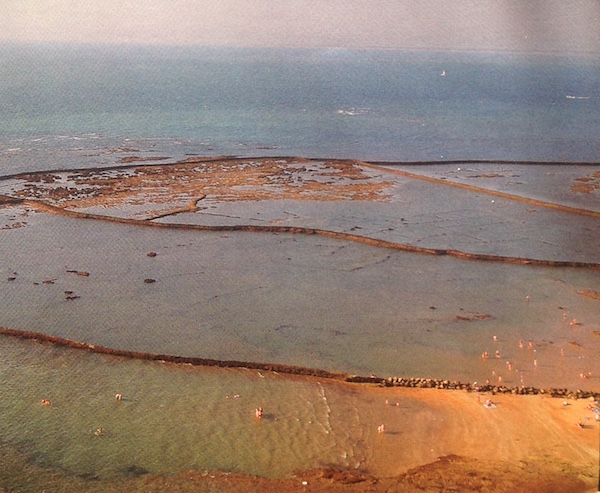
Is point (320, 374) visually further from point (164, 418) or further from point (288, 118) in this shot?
point (288, 118)

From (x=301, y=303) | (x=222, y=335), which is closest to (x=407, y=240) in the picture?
(x=301, y=303)

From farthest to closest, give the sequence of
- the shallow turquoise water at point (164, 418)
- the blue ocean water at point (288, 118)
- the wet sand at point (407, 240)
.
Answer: the blue ocean water at point (288, 118)
the shallow turquoise water at point (164, 418)
the wet sand at point (407, 240)

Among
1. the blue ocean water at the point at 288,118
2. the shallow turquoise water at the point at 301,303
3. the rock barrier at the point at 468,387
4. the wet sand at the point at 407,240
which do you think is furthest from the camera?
the blue ocean water at the point at 288,118

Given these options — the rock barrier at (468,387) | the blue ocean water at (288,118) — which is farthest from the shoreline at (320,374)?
the blue ocean water at (288,118)

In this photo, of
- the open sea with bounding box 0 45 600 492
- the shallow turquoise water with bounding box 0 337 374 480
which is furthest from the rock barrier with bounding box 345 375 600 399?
the shallow turquoise water with bounding box 0 337 374 480

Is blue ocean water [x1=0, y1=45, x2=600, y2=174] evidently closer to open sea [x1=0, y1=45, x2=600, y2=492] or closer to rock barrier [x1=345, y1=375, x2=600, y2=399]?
open sea [x1=0, y1=45, x2=600, y2=492]

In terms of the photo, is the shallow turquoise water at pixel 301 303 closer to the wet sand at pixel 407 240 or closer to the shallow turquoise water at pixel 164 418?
the wet sand at pixel 407 240

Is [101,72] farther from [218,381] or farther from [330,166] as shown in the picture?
[218,381]
